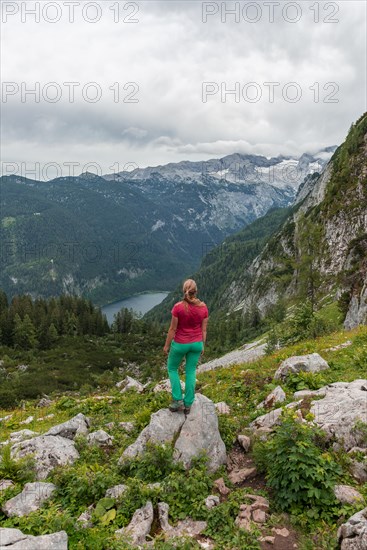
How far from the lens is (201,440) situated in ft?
30.6

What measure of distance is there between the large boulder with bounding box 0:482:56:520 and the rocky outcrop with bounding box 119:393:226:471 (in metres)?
1.78

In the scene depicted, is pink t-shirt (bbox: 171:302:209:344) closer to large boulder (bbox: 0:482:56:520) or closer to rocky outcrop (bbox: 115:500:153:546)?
rocky outcrop (bbox: 115:500:153:546)

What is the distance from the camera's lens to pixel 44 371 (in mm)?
65500

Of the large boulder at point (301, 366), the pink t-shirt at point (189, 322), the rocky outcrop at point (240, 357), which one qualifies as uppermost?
the pink t-shirt at point (189, 322)

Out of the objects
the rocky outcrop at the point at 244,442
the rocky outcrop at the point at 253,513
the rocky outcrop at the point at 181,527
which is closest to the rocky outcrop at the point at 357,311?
the rocky outcrop at the point at 244,442

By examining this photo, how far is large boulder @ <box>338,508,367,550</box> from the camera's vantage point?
235 inches

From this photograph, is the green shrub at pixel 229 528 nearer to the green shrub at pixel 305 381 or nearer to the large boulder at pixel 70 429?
the green shrub at pixel 305 381

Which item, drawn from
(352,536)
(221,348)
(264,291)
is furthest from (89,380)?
(264,291)

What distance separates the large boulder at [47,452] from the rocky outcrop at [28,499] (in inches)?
29.8

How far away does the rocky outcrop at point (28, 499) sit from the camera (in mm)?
7543

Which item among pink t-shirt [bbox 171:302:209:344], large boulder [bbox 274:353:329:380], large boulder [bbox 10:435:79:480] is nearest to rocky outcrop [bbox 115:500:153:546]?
large boulder [bbox 10:435:79:480]

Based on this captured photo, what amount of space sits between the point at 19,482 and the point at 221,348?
8364 centimetres

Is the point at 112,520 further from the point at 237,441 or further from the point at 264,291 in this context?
the point at 264,291

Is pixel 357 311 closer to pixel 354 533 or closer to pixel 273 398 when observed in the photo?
pixel 273 398
